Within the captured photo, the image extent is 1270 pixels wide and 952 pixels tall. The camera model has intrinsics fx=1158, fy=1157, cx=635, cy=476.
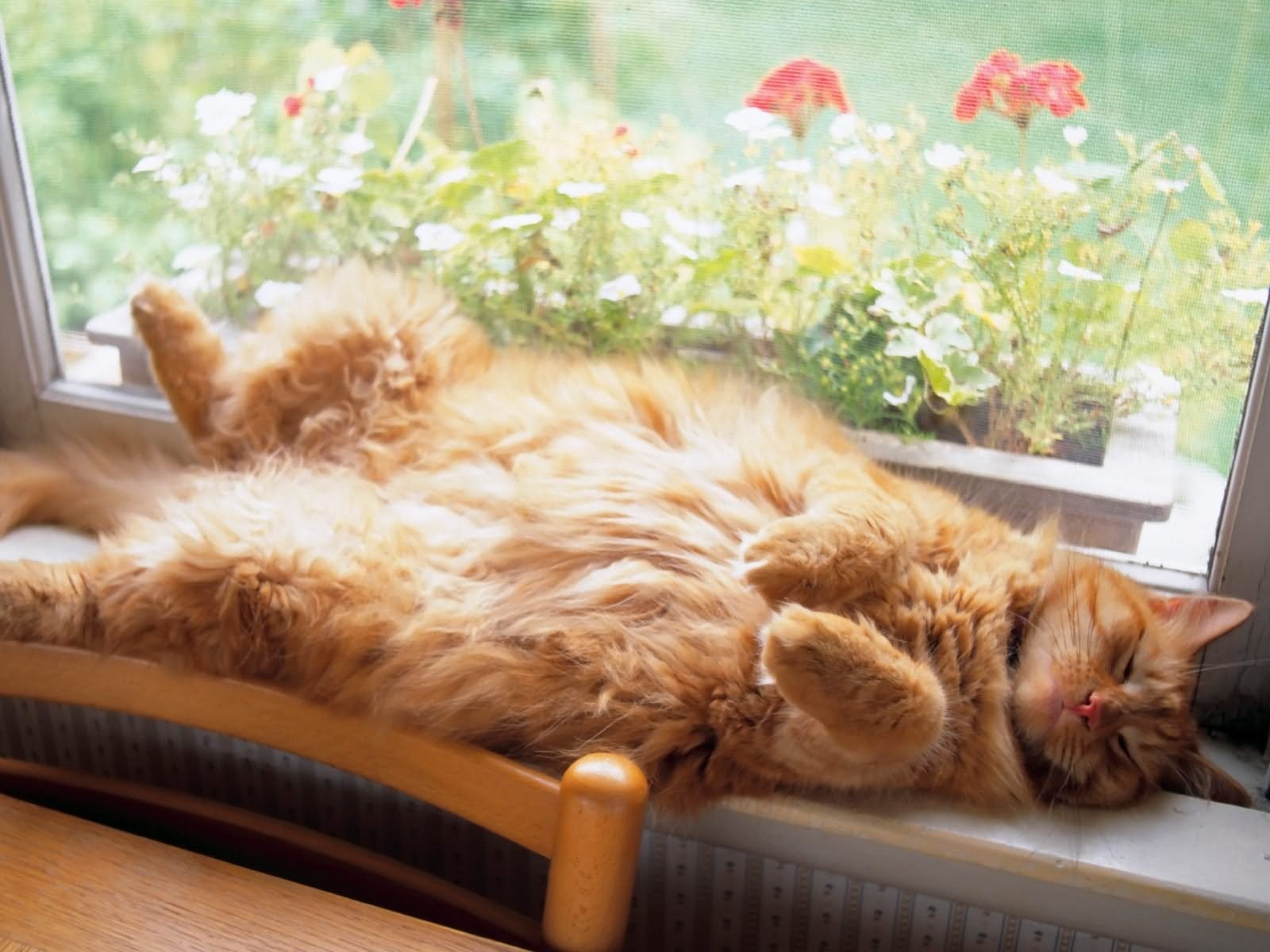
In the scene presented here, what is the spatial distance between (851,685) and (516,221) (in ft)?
2.71

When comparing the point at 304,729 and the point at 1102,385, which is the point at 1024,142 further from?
the point at 304,729

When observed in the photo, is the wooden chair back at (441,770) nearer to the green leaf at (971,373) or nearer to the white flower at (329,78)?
the green leaf at (971,373)

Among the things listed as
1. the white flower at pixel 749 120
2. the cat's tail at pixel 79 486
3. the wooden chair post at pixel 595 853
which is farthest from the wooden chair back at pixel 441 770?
the white flower at pixel 749 120

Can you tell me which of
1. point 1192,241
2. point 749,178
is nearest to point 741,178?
point 749,178

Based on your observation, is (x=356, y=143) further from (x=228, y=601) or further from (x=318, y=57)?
(x=228, y=601)

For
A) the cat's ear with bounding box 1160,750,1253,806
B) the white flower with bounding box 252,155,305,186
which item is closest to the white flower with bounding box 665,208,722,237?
the white flower with bounding box 252,155,305,186

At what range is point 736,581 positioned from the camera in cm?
123

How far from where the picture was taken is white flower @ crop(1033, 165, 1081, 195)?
4.45 ft

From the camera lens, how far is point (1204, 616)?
4.18ft

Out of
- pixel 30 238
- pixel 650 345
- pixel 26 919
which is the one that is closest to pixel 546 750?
pixel 26 919

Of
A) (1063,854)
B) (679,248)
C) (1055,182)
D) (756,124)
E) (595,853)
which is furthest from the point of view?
(679,248)

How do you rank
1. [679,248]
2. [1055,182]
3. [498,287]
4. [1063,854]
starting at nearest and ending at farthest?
[1063,854], [1055,182], [679,248], [498,287]

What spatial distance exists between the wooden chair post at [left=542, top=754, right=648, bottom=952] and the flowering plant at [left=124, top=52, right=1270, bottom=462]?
2.38ft

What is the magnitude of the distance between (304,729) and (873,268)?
888 millimetres
